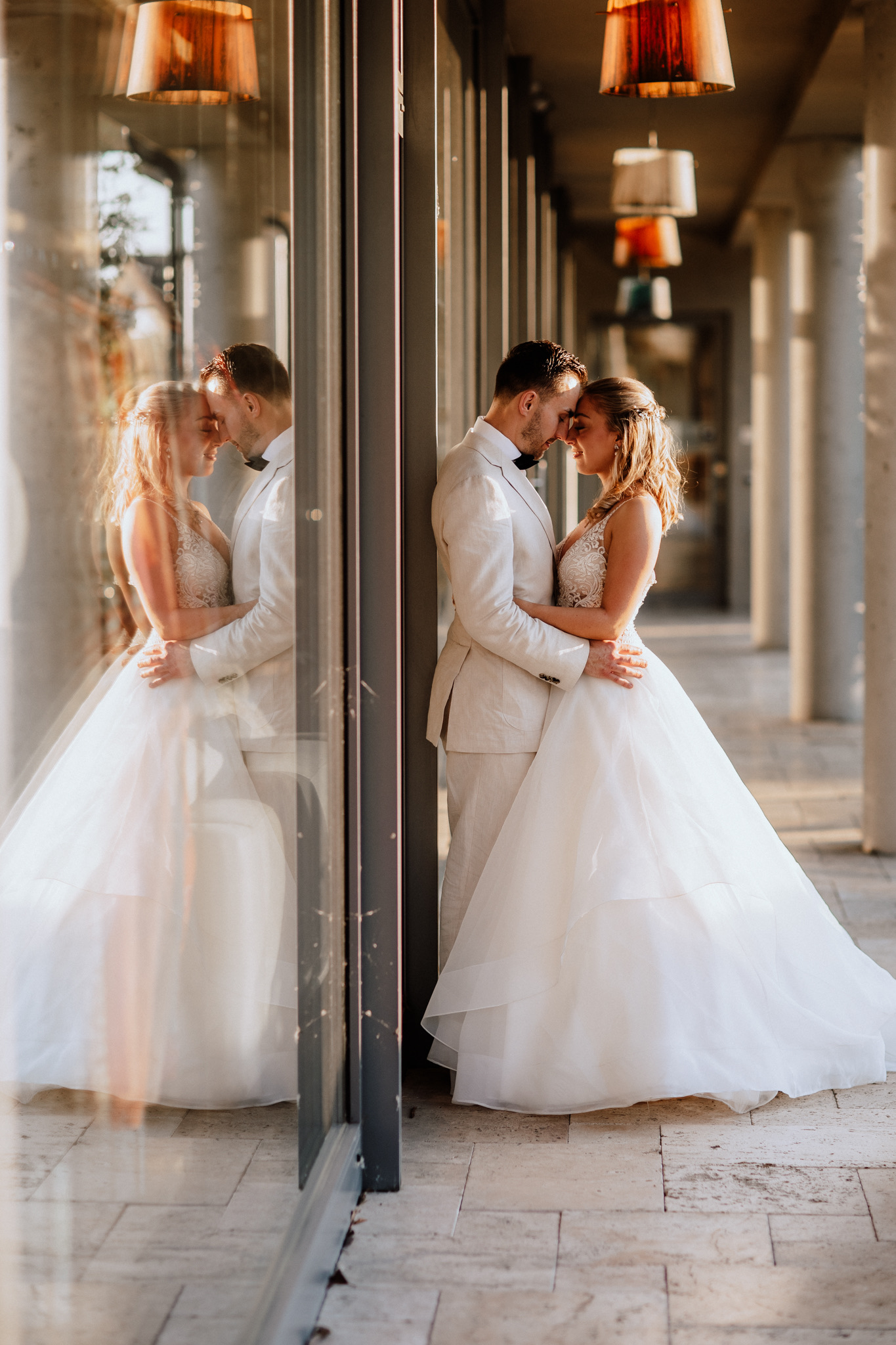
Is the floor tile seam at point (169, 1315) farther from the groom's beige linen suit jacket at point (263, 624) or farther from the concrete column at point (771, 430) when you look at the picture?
the concrete column at point (771, 430)

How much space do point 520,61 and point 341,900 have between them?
5331mm

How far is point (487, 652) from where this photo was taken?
301 centimetres

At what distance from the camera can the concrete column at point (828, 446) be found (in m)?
8.04

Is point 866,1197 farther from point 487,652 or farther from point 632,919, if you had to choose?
point 487,652

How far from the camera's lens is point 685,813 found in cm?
293

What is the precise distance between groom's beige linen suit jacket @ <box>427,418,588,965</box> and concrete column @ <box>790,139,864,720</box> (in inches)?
209

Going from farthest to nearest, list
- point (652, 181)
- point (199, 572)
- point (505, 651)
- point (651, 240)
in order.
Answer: point (651, 240), point (652, 181), point (505, 651), point (199, 572)

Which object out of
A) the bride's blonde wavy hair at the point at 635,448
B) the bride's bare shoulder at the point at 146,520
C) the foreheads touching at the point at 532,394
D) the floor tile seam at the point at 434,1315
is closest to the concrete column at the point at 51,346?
the bride's bare shoulder at the point at 146,520

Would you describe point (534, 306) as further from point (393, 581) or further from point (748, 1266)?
point (748, 1266)

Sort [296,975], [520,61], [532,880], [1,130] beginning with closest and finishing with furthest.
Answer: [1,130] → [296,975] → [532,880] → [520,61]

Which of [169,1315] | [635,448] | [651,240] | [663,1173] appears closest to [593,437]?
[635,448]

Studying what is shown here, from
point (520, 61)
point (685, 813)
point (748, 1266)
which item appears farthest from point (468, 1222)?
point (520, 61)

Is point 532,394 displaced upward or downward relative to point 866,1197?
upward

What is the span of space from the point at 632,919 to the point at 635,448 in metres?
1.02
